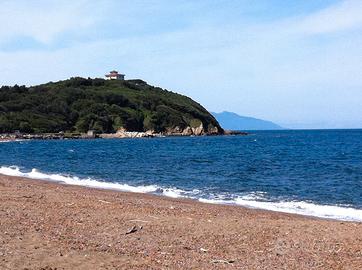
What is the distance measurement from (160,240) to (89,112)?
160m

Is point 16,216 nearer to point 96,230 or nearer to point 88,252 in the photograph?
point 96,230

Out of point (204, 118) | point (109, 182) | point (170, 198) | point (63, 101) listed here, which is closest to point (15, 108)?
point (63, 101)

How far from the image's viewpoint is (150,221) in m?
15.6

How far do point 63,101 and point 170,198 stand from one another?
517 feet

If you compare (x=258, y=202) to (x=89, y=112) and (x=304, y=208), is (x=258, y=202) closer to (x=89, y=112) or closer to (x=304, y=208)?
(x=304, y=208)

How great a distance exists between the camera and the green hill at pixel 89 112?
16088 centimetres

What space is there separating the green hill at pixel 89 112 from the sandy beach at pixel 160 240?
144 meters

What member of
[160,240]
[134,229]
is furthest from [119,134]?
[160,240]

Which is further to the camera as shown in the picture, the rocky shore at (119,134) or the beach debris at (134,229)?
the rocky shore at (119,134)

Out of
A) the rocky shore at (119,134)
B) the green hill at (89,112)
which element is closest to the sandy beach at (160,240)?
the rocky shore at (119,134)

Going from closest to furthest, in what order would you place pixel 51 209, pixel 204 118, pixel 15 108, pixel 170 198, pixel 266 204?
pixel 51 209, pixel 266 204, pixel 170 198, pixel 15 108, pixel 204 118

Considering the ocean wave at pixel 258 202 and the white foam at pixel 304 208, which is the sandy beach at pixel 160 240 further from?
the ocean wave at pixel 258 202

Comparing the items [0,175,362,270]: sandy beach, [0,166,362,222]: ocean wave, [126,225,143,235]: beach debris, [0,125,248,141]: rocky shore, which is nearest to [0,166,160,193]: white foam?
[0,166,362,222]: ocean wave

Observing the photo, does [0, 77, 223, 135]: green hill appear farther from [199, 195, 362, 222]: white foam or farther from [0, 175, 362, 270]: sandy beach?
[0, 175, 362, 270]: sandy beach
